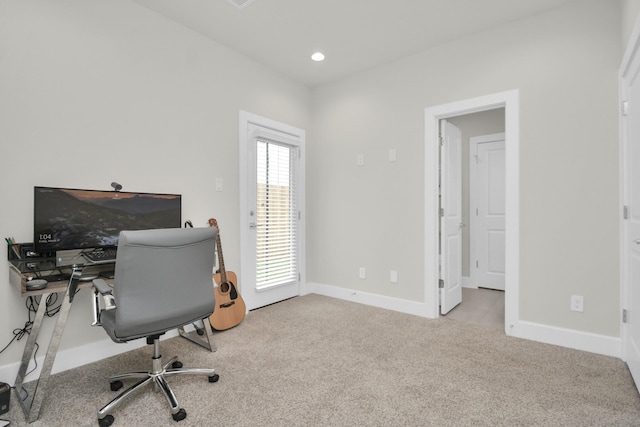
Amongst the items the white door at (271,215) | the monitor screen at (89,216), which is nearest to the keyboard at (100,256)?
the monitor screen at (89,216)

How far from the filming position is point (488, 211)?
4691 millimetres

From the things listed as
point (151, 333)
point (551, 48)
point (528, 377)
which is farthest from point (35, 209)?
point (551, 48)

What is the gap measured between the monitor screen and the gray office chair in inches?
25.7

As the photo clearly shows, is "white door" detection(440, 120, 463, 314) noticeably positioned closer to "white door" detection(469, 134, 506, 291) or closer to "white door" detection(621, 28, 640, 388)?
"white door" detection(469, 134, 506, 291)

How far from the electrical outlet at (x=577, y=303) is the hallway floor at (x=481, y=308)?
24.3 inches

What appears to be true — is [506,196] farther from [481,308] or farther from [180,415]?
[180,415]

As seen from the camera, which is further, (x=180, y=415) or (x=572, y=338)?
(x=572, y=338)

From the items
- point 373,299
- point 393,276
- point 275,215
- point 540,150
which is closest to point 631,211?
point 540,150

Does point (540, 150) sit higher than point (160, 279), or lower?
higher

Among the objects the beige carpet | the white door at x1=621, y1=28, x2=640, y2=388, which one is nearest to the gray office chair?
the beige carpet

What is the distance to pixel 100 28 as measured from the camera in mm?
2404

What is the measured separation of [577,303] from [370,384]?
1.82m

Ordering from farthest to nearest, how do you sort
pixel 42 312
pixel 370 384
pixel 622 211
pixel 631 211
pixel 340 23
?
pixel 340 23 < pixel 622 211 < pixel 631 211 < pixel 370 384 < pixel 42 312

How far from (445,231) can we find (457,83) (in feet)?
4.78
